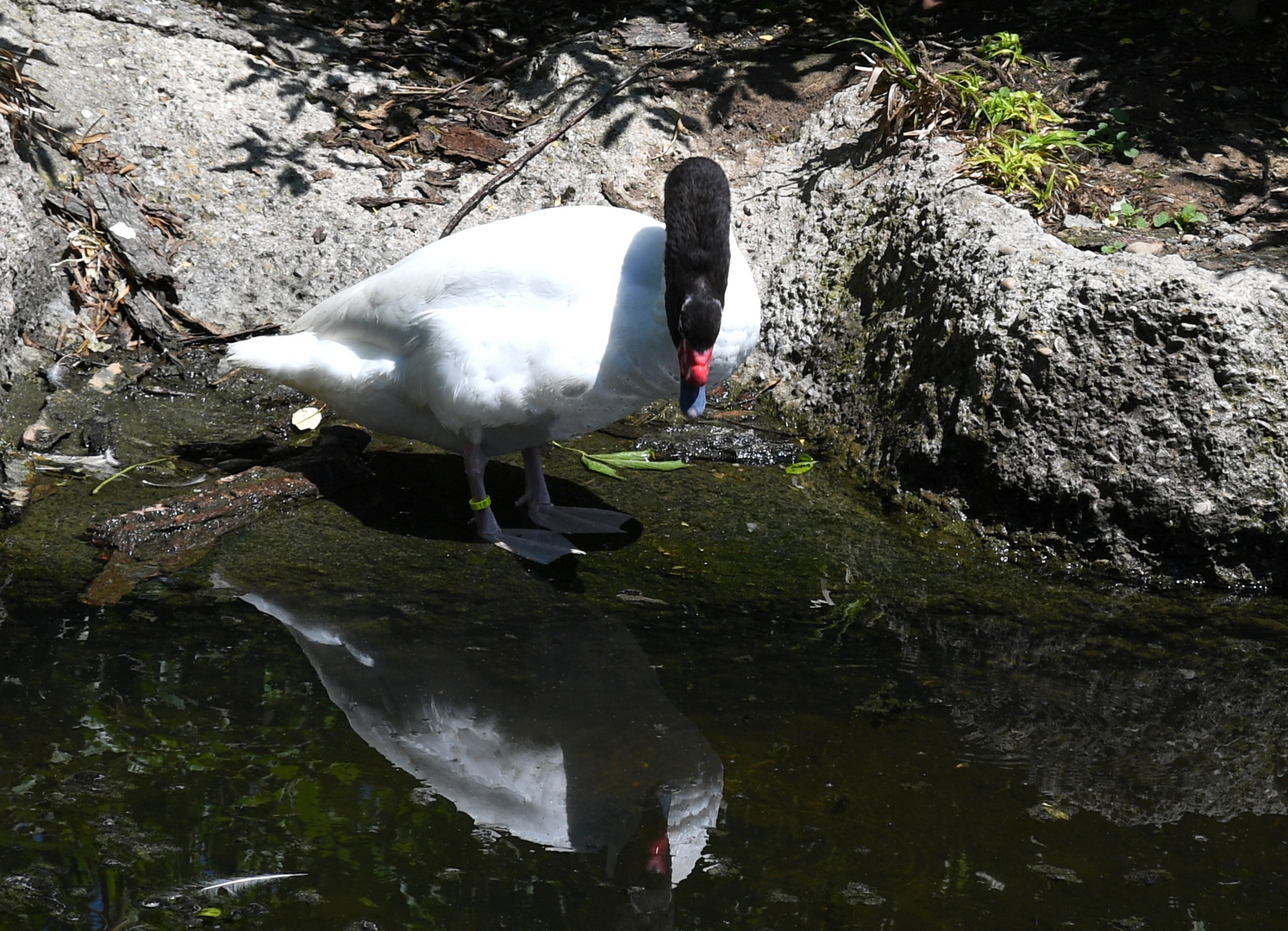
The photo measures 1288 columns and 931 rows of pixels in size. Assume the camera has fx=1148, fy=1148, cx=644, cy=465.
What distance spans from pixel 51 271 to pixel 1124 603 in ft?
15.9

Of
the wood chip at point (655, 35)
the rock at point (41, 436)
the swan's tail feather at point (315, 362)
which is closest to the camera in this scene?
A: the swan's tail feather at point (315, 362)

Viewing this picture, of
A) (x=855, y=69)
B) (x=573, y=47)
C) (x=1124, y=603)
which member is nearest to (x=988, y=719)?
(x=1124, y=603)

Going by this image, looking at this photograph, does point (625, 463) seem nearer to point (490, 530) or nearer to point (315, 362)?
point (490, 530)

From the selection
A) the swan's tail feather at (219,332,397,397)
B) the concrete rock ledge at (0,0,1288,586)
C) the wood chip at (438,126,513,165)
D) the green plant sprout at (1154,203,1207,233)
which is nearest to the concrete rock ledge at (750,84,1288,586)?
the concrete rock ledge at (0,0,1288,586)

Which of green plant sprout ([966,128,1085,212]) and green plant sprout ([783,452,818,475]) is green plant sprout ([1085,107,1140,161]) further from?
green plant sprout ([783,452,818,475])

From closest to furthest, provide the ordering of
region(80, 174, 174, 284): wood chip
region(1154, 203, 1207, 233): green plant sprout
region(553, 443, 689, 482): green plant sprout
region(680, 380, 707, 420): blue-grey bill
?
region(680, 380, 707, 420): blue-grey bill, region(553, 443, 689, 482): green plant sprout, region(1154, 203, 1207, 233): green plant sprout, region(80, 174, 174, 284): wood chip

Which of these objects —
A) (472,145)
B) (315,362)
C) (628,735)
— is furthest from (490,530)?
(472,145)

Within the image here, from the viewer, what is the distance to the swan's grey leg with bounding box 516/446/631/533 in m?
4.36

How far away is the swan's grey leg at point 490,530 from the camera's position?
4168 mm

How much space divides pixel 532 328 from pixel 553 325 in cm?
7

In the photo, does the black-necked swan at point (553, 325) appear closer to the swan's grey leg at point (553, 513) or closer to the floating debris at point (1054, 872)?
the swan's grey leg at point (553, 513)

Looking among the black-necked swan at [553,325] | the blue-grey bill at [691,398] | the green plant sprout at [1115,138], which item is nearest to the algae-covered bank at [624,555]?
the black-necked swan at [553,325]

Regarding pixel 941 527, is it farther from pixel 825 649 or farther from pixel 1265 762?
pixel 1265 762

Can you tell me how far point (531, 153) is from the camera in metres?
6.31
